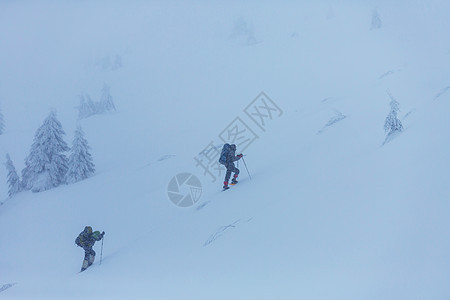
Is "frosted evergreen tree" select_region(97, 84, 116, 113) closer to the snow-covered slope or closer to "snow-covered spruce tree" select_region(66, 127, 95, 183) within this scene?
the snow-covered slope

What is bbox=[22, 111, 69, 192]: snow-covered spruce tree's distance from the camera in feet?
74.9

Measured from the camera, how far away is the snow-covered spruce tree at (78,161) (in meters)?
23.0

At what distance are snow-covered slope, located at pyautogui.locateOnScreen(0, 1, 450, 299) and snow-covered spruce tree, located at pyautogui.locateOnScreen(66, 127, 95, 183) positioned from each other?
937mm

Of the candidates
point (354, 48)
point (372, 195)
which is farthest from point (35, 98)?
point (372, 195)

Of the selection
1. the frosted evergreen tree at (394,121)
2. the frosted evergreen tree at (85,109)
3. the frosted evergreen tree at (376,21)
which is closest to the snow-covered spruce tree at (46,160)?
the frosted evergreen tree at (85,109)

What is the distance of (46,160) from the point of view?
76.7 ft

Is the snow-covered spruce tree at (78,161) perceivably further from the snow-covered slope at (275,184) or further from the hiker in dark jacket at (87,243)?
the hiker in dark jacket at (87,243)

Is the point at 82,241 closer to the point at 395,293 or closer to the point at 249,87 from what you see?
the point at 395,293

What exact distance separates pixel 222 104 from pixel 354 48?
17095mm

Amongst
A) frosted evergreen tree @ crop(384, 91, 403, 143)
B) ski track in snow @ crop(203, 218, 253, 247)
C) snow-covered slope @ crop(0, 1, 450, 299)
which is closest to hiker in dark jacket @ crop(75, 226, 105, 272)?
A: snow-covered slope @ crop(0, 1, 450, 299)

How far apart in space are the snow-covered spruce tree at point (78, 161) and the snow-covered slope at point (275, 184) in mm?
937

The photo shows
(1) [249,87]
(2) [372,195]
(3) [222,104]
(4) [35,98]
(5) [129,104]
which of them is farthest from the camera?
→ (4) [35,98]

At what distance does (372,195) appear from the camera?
19.0ft

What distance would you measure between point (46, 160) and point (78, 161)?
2.66 metres
